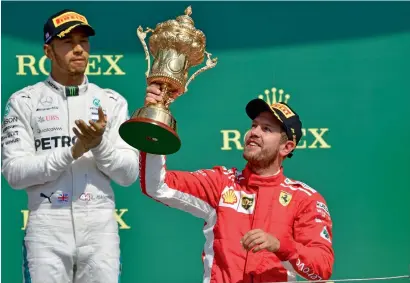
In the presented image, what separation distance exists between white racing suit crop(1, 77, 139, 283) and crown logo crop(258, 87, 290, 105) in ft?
4.25

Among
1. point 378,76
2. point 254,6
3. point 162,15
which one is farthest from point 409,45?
point 162,15

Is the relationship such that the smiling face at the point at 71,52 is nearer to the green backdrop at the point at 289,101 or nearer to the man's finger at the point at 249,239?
the man's finger at the point at 249,239

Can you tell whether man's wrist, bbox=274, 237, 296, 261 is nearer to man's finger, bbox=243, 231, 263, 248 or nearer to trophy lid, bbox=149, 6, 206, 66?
man's finger, bbox=243, 231, 263, 248

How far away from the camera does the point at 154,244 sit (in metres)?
5.25

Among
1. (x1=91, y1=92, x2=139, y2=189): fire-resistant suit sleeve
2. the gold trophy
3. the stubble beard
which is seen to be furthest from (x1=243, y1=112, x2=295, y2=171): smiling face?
(x1=91, y1=92, x2=139, y2=189): fire-resistant suit sleeve

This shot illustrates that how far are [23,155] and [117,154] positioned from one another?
0.35m

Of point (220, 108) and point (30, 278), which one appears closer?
point (30, 278)

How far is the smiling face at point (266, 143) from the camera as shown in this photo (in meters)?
4.31

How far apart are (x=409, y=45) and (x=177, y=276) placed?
1.61 m

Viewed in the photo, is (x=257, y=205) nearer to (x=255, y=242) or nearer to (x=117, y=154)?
(x=255, y=242)

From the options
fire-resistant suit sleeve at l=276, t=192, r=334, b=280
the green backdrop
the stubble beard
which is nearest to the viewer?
fire-resistant suit sleeve at l=276, t=192, r=334, b=280

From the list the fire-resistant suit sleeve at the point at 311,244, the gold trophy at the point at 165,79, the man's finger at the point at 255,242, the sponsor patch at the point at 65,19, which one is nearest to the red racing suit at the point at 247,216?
the fire-resistant suit sleeve at the point at 311,244

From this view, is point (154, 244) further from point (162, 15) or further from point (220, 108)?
point (162, 15)

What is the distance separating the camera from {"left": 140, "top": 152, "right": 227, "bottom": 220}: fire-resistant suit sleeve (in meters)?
4.15
